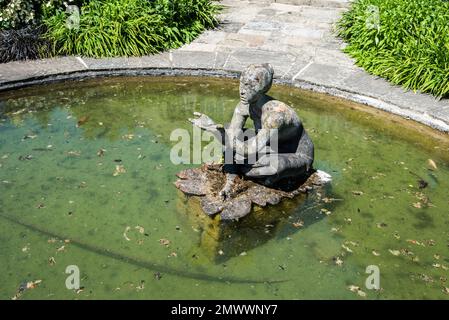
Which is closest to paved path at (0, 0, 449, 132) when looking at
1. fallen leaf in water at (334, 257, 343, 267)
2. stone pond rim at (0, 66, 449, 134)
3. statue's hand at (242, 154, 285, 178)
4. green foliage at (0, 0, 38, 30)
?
stone pond rim at (0, 66, 449, 134)

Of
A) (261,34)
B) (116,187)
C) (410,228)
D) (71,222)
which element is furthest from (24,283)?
(261,34)

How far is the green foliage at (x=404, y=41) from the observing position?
24.3 ft

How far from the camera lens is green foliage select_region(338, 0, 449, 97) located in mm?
7395

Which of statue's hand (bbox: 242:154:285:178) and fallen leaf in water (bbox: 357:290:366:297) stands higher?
statue's hand (bbox: 242:154:285:178)

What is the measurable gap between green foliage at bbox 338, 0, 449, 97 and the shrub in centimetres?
504

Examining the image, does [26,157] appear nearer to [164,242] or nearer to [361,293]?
[164,242]

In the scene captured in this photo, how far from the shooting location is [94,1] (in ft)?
29.3

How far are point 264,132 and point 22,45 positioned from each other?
5.17 m

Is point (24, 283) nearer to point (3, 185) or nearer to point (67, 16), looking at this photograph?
point (3, 185)

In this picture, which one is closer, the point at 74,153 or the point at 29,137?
the point at 74,153

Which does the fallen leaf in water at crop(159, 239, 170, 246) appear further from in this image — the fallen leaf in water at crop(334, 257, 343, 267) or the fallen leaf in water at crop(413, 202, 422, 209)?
the fallen leaf in water at crop(413, 202, 422, 209)

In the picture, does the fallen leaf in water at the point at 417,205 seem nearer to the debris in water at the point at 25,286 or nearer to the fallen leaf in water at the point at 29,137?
the debris in water at the point at 25,286

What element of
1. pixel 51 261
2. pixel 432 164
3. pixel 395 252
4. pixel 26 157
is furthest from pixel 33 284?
pixel 432 164

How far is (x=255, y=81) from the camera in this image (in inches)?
182
